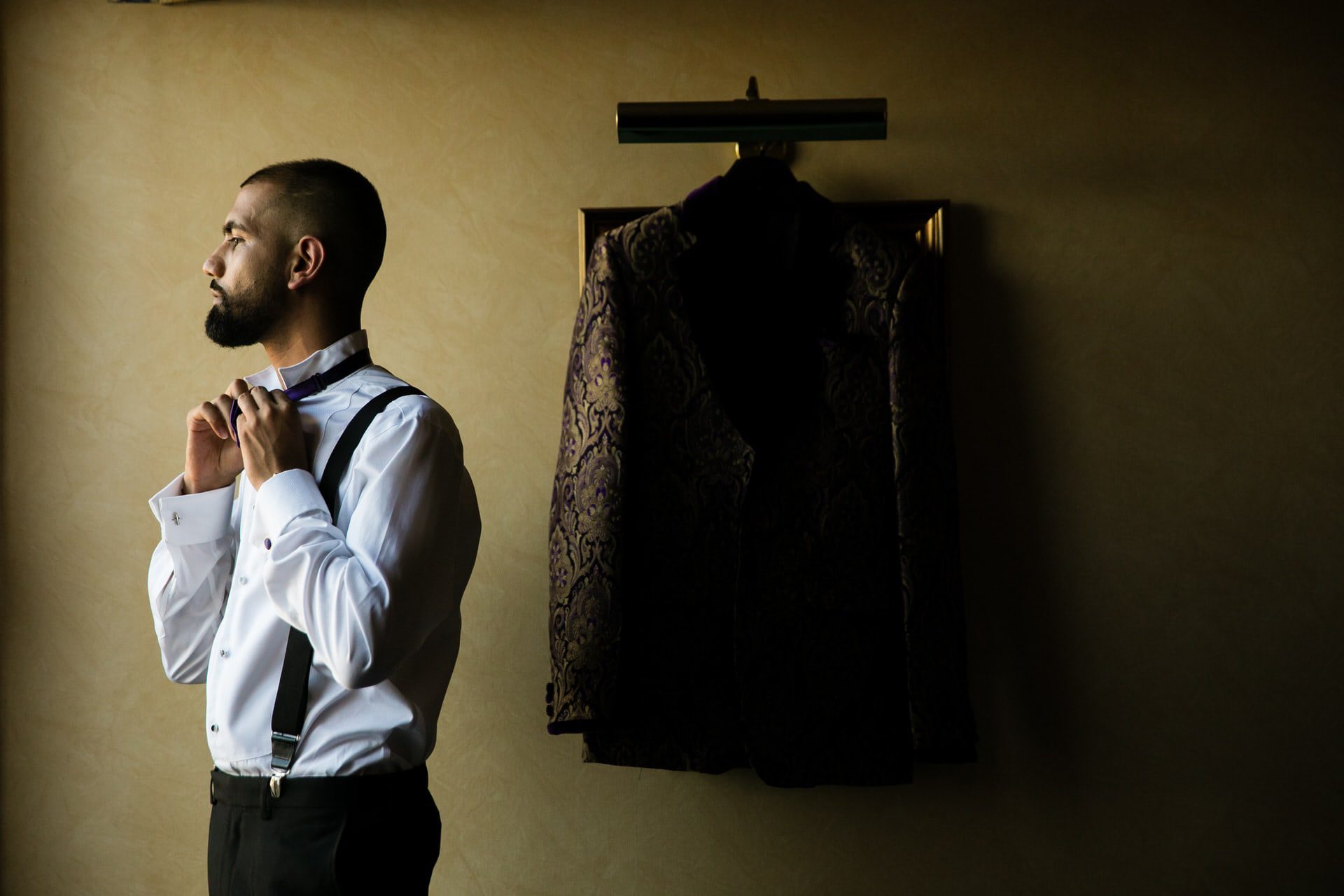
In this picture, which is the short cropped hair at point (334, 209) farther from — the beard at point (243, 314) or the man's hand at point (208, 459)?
the man's hand at point (208, 459)

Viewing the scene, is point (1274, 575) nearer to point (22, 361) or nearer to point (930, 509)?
point (930, 509)

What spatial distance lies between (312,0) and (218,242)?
0.59 m

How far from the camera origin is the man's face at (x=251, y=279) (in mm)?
1450

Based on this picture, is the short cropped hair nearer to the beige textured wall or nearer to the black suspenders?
the black suspenders

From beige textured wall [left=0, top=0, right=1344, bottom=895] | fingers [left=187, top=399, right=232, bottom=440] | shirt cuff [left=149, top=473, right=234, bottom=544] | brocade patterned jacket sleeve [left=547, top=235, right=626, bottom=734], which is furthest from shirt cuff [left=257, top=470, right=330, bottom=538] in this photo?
beige textured wall [left=0, top=0, right=1344, bottom=895]

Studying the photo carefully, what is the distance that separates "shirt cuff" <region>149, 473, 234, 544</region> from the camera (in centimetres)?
149

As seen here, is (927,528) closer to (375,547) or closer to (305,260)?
(375,547)

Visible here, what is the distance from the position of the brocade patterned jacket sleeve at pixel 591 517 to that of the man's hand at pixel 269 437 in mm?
578

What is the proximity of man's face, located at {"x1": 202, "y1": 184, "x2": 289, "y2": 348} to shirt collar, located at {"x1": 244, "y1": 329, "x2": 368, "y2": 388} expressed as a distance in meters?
0.06

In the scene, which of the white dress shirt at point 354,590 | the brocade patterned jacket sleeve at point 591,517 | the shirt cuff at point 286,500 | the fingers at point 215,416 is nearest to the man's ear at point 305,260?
the white dress shirt at point 354,590

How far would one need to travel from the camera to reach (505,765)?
2.06 meters

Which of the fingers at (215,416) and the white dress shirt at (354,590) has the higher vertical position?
the fingers at (215,416)

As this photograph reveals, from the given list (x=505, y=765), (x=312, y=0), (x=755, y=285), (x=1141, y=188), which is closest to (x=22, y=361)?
(x=312, y=0)

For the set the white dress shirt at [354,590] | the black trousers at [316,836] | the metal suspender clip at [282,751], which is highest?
the white dress shirt at [354,590]
